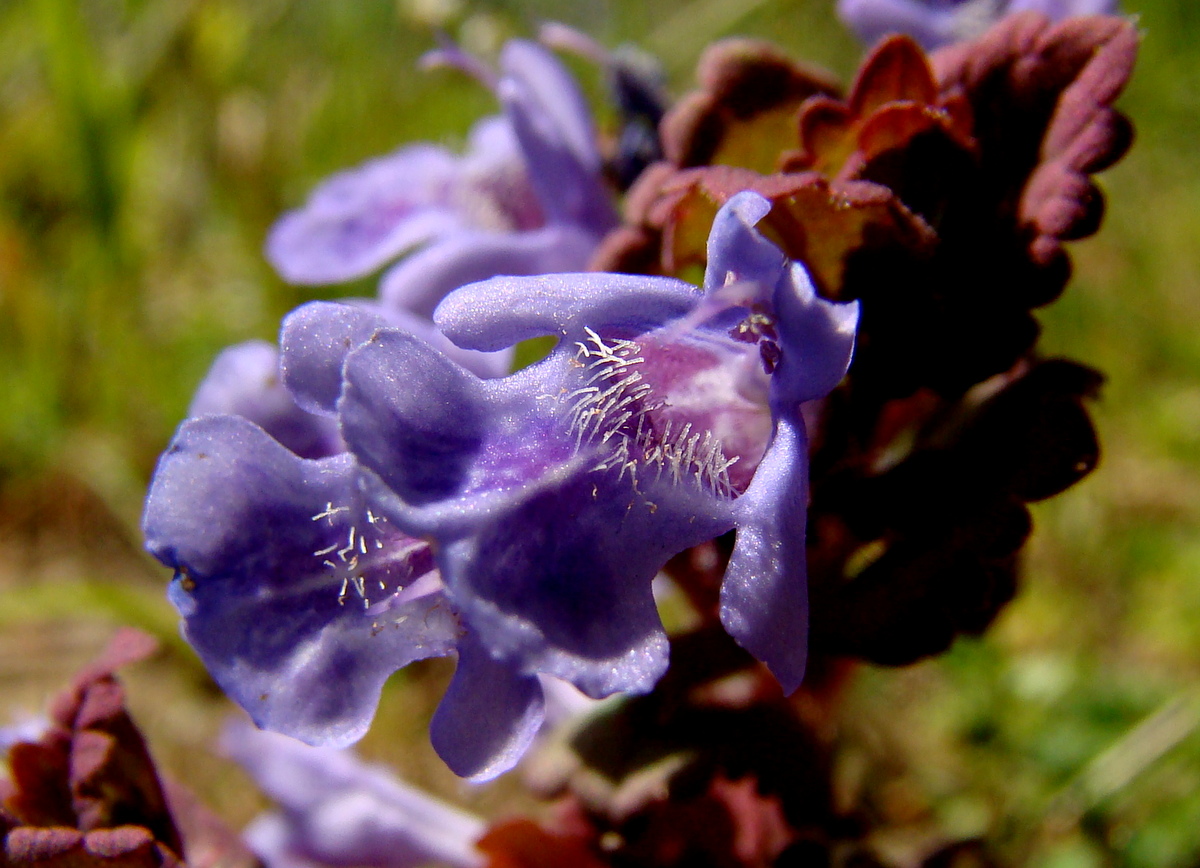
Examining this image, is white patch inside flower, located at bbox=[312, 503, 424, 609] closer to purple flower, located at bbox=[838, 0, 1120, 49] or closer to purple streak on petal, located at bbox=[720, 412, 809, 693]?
purple streak on petal, located at bbox=[720, 412, 809, 693]

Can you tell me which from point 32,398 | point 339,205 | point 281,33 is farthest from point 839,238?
point 281,33

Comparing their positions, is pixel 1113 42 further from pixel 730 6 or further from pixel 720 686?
pixel 730 6

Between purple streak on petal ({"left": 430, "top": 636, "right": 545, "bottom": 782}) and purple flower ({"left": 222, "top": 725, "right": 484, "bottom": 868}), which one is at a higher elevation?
purple streak on petal ({"left": 430, "top": 636, "right": 545, "bottom": 782})

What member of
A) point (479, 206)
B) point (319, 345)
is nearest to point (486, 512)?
point (319, 345)

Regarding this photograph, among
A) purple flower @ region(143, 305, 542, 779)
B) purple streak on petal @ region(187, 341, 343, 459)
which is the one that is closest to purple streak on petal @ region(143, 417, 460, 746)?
purple flower @ region(143, 305, 542, 779)

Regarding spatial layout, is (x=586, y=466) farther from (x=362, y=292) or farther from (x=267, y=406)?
(x=362, y=292)

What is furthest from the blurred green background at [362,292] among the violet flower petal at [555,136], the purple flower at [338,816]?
the purple flower at [338,816]

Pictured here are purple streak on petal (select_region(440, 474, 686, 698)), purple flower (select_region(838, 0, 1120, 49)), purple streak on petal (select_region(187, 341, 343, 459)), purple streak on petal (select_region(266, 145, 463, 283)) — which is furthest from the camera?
A: purple streak on petal (select_region(266, 145, 463, 283))
